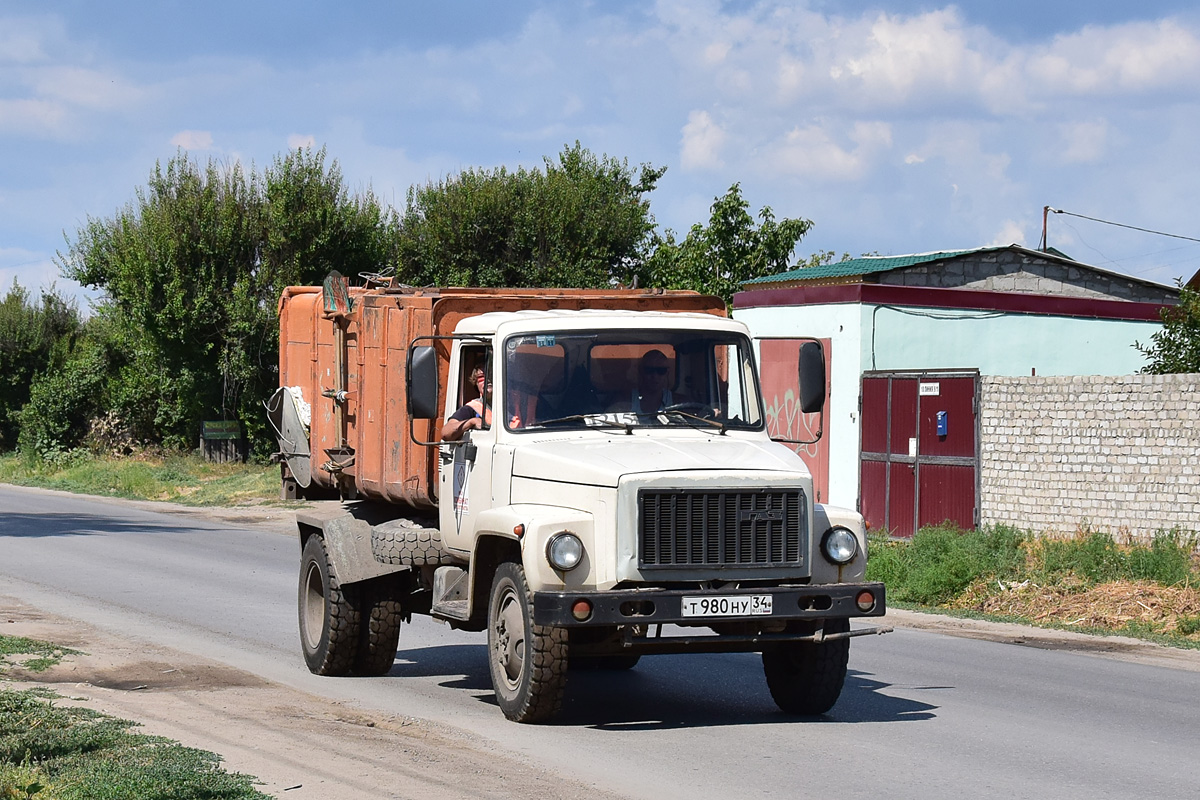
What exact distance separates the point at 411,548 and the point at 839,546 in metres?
2.88

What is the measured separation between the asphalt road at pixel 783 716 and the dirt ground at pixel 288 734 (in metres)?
0.28

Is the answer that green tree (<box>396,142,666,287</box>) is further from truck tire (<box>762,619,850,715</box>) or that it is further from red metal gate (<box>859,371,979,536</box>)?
truck tire (<box>762,619,850,715</box>)

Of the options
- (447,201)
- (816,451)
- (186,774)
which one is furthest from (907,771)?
(447,201)

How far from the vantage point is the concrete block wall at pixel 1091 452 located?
16156mm

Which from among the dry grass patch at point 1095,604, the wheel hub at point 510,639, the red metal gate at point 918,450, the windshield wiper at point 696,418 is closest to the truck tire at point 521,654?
the wheel hub at point 510,639

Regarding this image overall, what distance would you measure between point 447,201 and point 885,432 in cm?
2359

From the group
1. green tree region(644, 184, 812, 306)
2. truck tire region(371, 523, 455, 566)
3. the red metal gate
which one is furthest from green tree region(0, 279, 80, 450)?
truck tire region(371, 523, 455, 566)

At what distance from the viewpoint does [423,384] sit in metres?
8.66

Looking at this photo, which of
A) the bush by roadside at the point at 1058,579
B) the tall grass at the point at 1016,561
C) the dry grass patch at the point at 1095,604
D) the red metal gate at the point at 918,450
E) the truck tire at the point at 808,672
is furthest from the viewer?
the red metal gate at the point at 918,450

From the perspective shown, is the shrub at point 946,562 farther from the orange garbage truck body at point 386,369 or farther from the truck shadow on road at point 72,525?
the truck shadow on road at point 72,525

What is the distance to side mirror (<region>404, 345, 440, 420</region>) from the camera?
28.3 feet

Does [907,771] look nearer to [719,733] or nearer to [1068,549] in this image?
[719,733]

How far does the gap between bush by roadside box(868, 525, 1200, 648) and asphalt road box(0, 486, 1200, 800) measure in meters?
2.15

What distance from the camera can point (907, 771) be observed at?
717 cm
